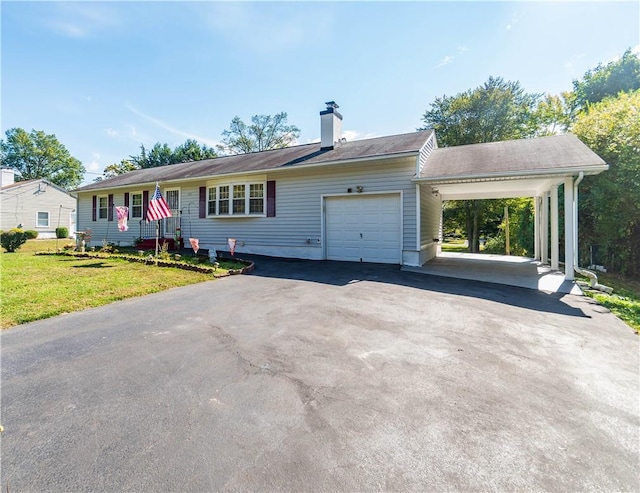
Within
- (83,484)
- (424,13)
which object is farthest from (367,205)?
(83,484)

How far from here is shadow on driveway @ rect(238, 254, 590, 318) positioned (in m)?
5.62

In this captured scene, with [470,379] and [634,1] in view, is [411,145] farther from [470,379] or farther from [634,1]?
[470,379]

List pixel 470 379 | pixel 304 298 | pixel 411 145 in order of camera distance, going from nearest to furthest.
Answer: pixel 470 379 < pixel 304 298 < pixel 411 145

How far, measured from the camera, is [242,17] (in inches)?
328

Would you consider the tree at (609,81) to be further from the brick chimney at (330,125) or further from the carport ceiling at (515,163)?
the brick chimney at (330,125)

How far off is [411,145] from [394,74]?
366 centimetres

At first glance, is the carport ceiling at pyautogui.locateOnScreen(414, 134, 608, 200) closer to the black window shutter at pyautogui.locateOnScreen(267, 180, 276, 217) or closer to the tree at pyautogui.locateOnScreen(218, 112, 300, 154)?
the black window shutter at pyautogui.locateOnScreen(267, 180, 276, 217)

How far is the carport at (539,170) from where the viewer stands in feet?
23.4

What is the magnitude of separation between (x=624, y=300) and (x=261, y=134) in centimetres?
3516

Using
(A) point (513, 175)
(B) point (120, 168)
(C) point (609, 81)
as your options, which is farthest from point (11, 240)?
(C) point (609, 81)

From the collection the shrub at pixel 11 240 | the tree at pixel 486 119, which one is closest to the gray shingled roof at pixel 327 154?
the shrub at pixel 11 240

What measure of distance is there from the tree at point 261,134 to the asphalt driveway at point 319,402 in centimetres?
3332

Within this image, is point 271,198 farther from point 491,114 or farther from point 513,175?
point 491,114

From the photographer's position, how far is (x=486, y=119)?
73.5 feet
